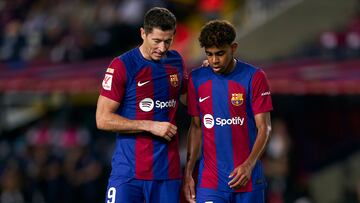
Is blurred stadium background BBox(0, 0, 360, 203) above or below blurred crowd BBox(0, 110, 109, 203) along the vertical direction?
above

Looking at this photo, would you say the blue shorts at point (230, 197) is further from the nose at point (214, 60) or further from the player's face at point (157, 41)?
the player's face at point (157, 41)

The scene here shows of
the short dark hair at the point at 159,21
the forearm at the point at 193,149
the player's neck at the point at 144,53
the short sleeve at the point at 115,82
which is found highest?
the short dark hair at the point at 159,21

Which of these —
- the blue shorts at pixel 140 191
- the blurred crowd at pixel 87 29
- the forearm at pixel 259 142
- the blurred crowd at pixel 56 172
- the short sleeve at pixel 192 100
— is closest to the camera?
the forearm at pixel 259 142

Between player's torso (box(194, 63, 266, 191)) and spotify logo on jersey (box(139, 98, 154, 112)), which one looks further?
spotify logo on jersey (box(139, 98, 154, 112))

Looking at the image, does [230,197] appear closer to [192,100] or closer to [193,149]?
[193,149]

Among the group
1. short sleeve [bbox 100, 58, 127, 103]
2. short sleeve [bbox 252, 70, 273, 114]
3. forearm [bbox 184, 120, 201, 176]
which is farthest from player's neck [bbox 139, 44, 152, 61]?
short sleeve [bbox 252, 70, 273, 114]

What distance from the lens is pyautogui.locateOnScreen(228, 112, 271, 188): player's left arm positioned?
7.91 meters

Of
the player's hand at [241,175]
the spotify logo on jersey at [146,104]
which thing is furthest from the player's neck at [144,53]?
the player's hand at [241,175]

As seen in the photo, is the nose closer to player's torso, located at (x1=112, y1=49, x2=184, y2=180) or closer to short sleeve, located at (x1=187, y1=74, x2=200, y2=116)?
short sleeve, located at (x1=187, y1=74, x2=200, y2=116)

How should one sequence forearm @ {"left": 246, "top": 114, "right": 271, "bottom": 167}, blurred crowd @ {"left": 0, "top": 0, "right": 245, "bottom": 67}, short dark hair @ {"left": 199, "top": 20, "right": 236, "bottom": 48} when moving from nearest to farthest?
short dark hair @ {"left": 199, "top": 20, "right": 236, "bottom": 48}
forearm @ {"left": 246, "top": 114, "right": 271, "bottom": 167}
blurred crowd @ {"left": 0, "top": 0, "right": 245, "bottom": 67}

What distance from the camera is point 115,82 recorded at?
8.10m

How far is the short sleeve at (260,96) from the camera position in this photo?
316 inches

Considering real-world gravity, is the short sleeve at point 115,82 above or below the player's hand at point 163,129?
above

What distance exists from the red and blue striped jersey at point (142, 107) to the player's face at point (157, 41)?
12 centimetres
